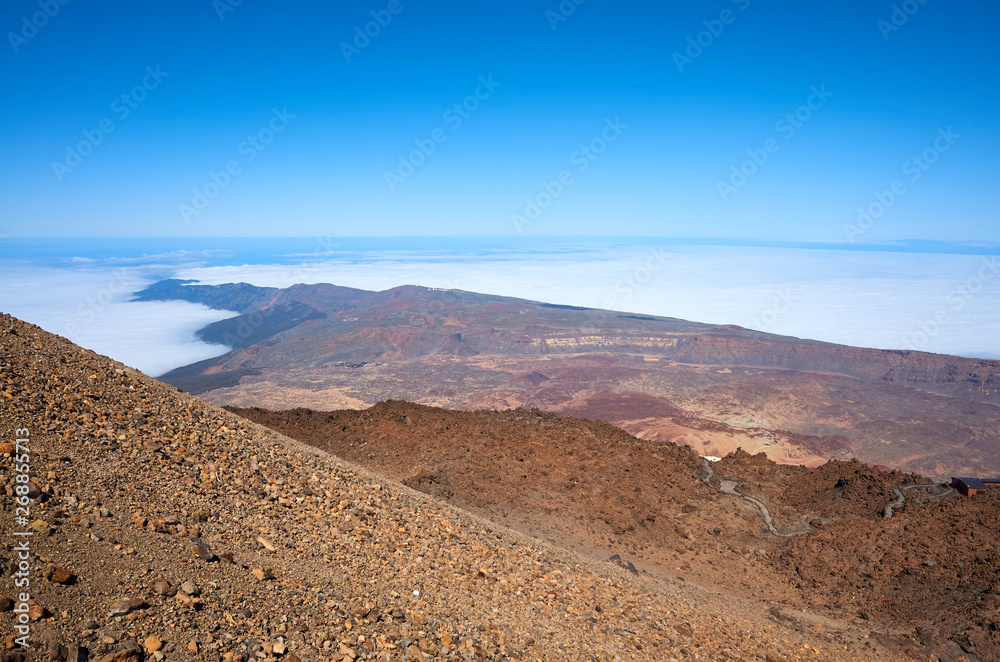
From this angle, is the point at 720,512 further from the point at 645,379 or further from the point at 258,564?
the point at 645,379

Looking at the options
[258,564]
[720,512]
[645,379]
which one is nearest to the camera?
[258,564]

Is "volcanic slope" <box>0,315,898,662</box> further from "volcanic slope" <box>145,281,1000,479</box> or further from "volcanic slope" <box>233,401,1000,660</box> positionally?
"volcanic slope" <box>145,281,1000,479</box>

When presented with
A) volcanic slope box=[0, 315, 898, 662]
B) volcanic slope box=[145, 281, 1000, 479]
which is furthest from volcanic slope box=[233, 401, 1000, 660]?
volcanic slope box=[145, 281, 1000, 479]

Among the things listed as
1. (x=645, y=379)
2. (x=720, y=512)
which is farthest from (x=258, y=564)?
(x=645, y=379)

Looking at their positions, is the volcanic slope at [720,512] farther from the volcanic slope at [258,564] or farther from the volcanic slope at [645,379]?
the volcanic slope at [645,379]

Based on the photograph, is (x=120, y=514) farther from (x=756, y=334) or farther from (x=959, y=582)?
(x=756, y=334)

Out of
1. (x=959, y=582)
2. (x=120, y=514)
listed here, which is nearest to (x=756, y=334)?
(x=959, y=582)

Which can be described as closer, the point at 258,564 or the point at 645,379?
the point at 258,564
